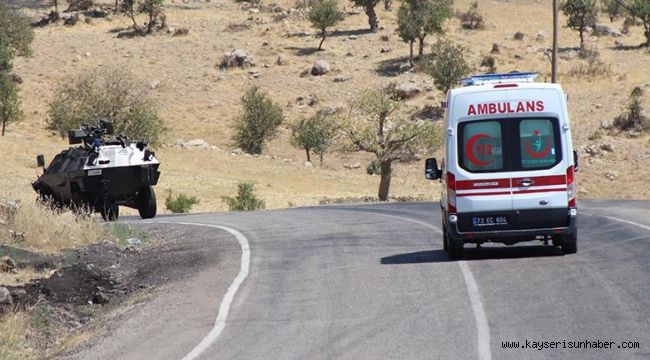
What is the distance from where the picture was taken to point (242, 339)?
11.3 meters

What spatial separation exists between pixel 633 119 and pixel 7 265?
48518 mm

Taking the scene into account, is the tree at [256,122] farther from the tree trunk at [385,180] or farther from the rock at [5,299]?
the rock at [5,299]

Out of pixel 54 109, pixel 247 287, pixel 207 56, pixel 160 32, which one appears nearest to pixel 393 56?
pixel 207 56

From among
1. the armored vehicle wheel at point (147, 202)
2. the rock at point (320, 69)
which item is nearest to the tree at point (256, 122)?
the rock at point (320, 69)

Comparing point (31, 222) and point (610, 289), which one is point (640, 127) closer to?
point (31, 222)

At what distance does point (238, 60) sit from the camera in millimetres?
81875

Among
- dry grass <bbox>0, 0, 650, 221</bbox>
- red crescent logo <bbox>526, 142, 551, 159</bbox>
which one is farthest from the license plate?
dry grass <bbox>0, 0, 650, 221</bbox>

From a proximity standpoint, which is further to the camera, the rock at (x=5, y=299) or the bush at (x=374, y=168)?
the bush at (x=374, y=168)

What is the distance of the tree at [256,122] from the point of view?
65812 mm

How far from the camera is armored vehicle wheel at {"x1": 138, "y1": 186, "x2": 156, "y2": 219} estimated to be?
30348 millimetres

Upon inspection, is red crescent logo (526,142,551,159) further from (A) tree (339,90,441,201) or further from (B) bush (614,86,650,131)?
(B) bush (614,86,650,131)

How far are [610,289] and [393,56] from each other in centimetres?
6822

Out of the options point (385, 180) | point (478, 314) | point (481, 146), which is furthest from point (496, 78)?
point (385, 180)

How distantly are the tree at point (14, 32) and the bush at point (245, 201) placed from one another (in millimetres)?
33709
